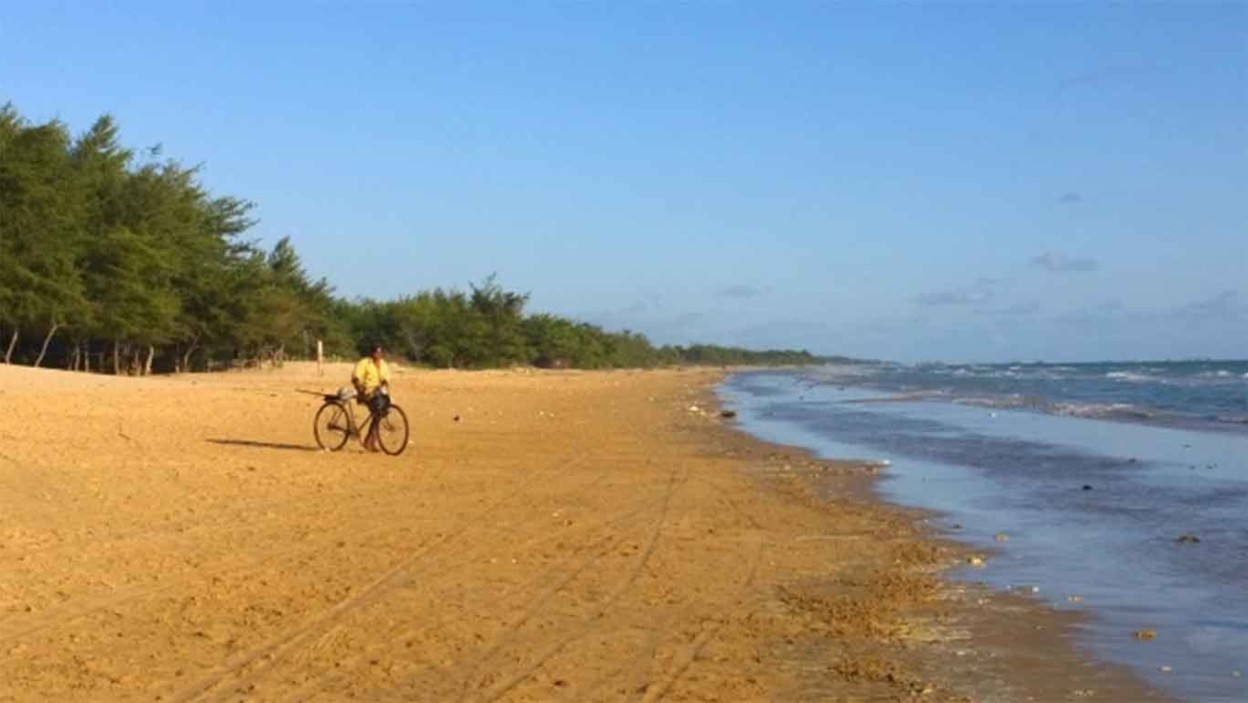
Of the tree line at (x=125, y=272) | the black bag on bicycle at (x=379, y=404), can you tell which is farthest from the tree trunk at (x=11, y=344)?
the black bag on bicycle at (x=379, y=404)

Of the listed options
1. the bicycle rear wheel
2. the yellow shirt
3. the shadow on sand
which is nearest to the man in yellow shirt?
the yellow shirt

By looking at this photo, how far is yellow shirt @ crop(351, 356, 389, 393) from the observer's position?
19.8 metres

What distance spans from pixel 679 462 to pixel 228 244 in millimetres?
37350

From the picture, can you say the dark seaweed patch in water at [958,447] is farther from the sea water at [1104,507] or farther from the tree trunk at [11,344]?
the tree trunk at [11,344]

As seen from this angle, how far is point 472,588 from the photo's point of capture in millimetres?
9227

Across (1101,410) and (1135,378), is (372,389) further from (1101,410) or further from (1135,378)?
(1135,378)

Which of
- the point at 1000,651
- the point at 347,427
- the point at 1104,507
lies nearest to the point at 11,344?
the point at 347,427

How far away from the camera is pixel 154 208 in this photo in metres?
46.0

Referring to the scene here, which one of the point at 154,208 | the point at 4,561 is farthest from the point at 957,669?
the point at 154,208

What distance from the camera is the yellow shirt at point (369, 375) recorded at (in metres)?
19.8

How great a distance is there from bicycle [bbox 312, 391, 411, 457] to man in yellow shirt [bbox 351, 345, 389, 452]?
0.07m

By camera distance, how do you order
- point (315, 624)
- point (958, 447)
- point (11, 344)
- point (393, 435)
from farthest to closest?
point (11, 344) → point (958, 447) → point (393, 435) → point (315, 624)

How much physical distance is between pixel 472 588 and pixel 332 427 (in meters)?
11.1

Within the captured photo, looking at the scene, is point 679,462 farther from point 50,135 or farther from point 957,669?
point 50,135
